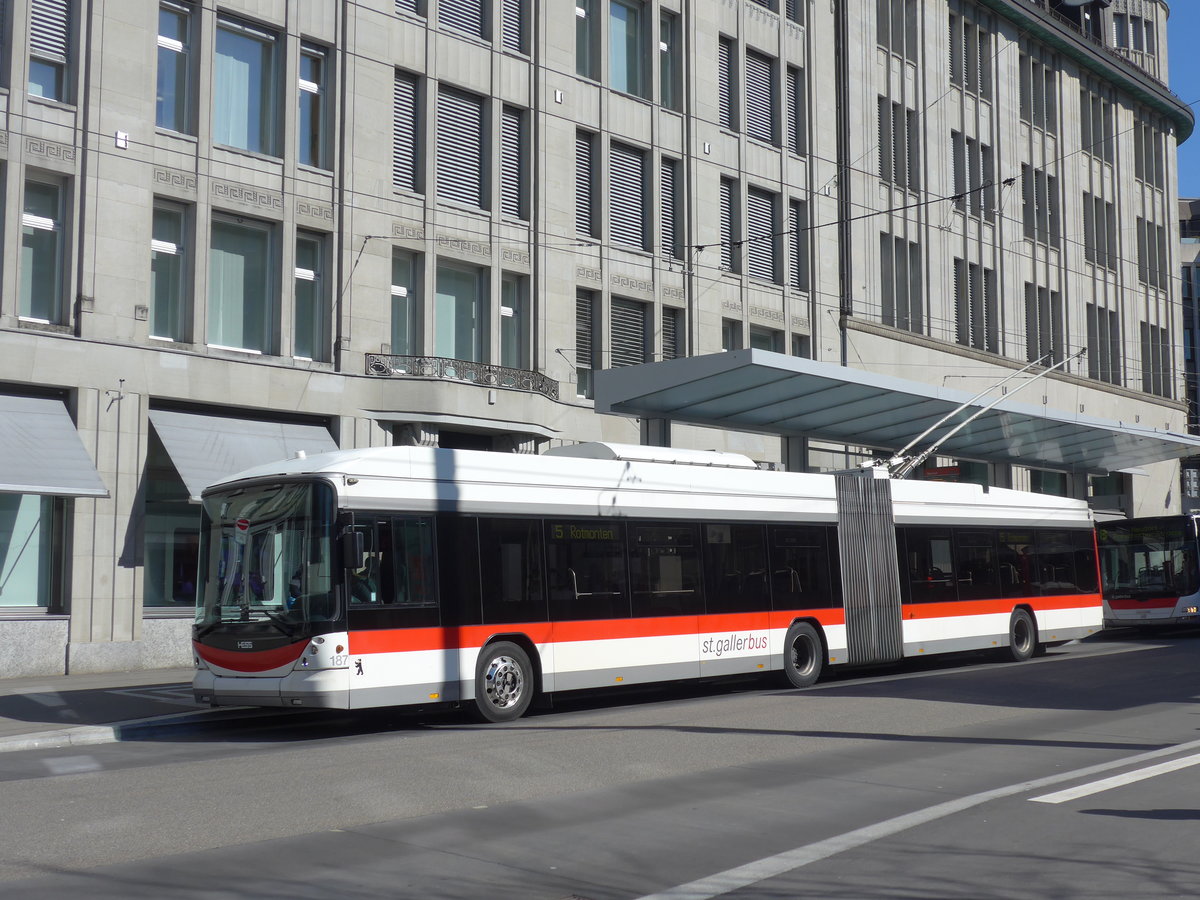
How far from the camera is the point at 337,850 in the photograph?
7.52 m

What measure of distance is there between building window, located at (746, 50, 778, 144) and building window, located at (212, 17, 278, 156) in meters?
13.5

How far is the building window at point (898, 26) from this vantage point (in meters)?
38.9

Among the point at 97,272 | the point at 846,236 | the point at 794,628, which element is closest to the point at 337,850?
the point at 794,628

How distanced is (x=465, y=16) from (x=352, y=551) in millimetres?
16895

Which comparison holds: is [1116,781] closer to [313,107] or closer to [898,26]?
[313,107]

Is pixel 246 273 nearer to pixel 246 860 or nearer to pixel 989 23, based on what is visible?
pixel 246 860

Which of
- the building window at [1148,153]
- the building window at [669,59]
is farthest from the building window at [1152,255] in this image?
the building window at [669,59]

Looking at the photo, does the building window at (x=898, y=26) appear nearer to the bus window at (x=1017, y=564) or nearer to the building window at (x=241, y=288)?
the bus window at (x=1017, y=564)

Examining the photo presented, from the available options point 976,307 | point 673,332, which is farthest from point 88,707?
point 976,307

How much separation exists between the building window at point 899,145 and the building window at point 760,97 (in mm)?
5420

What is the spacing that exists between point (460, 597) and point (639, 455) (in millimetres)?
3811

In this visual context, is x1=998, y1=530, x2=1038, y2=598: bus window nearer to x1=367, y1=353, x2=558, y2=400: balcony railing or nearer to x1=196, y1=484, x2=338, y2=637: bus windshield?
x1=367, y1=353, x2=558, y2=400: balcony railing

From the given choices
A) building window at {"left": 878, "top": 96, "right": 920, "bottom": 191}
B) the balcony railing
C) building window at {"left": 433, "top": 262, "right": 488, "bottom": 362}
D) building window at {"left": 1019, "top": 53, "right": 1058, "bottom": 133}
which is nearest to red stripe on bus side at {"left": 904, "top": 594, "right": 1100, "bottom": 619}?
the balcony railing

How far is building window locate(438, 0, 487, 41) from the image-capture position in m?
26.3
